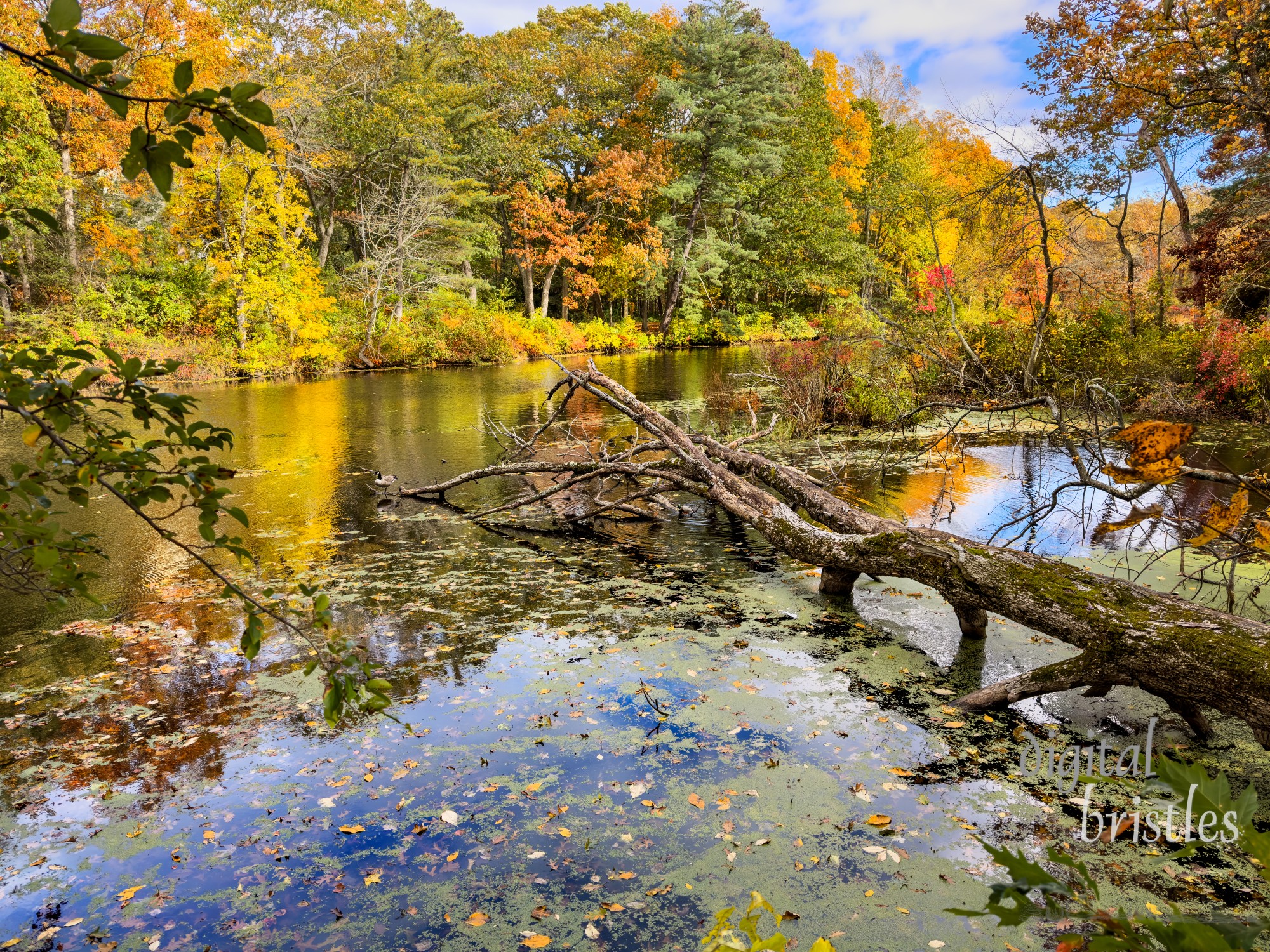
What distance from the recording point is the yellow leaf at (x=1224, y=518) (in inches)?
129

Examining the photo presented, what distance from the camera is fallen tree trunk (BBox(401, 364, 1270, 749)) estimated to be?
3.05m

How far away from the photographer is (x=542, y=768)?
11.4ft

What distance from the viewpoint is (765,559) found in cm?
678

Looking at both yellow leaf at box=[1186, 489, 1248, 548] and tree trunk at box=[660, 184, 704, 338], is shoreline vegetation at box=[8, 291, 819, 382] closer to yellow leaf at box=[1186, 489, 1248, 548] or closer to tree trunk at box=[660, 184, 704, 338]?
tree trunk at box=[660, 184, 704, 338]

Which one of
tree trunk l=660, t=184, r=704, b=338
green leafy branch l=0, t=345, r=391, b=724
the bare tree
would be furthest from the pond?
tree trunk l=660, t=184, r=704, b=338

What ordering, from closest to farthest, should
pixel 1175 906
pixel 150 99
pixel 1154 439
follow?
pixel 1175 906, pixel 150 99, pixel 1154 439

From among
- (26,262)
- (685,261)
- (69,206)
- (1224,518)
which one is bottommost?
(1224,518)

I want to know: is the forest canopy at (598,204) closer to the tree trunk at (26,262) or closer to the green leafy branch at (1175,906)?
the tree trunk at (26,262)

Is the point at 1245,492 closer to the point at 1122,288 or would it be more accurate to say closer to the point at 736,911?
the point at 736,911

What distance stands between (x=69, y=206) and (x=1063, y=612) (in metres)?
25.7

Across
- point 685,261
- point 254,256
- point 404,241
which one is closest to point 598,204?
point 685,261

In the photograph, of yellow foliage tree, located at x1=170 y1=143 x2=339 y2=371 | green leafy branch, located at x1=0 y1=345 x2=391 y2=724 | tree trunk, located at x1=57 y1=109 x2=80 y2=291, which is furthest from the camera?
yellow foliage tree, located at x1=170 y1=143 x2=339 y2=371

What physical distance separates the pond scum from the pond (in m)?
0.01

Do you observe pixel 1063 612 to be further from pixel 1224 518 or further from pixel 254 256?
pixel 254 256
